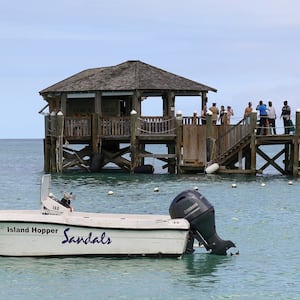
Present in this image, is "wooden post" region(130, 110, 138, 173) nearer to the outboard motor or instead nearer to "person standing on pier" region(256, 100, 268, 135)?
"person standing on pier" region(256, 100, 268, 135)

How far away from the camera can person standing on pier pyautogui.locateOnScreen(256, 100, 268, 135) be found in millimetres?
44156

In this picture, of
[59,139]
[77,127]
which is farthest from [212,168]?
[59,139]

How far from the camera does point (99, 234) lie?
20500mm

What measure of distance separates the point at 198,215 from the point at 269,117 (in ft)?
79.9

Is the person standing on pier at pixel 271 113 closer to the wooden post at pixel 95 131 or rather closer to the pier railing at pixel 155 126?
the pier railing at pixel 155 126

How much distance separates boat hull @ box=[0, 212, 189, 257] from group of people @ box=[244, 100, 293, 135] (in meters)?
23.9

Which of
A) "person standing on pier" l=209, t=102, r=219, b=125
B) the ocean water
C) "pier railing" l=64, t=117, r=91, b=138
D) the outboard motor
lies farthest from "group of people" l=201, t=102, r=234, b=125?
the outboard motor

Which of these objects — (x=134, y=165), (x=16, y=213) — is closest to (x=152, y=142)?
(x=134, y=165)

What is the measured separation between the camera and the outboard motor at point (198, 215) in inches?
804

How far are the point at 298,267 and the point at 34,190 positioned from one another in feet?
77.6

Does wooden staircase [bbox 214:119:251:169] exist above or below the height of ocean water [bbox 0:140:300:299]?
above

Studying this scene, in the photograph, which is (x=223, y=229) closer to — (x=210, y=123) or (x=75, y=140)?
(x=210, y=123)

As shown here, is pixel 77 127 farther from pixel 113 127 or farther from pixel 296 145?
pixel 296 145

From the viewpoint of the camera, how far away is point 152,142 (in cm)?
4784
